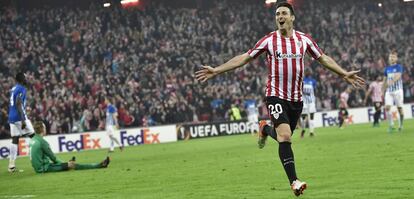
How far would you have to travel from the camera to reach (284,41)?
430 inches

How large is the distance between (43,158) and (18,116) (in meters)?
2.75

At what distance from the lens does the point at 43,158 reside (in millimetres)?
18875

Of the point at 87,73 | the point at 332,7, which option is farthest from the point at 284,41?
the point at 332,7

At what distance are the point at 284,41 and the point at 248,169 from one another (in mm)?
5330

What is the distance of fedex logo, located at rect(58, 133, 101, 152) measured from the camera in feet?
115

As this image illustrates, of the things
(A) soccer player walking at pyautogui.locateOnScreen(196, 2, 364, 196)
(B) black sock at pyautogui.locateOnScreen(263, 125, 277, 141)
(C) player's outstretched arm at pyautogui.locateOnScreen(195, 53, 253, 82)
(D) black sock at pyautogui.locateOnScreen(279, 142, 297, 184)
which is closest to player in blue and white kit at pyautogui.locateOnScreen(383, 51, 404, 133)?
(B) black sock at pyautogui.locateOnScreen(263, 125, 277, 141)

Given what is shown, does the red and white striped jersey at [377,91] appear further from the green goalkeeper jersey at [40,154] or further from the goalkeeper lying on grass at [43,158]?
the green goalkeeper jersey at [40,154]

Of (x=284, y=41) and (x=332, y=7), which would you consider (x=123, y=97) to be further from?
(x=284, y=41)

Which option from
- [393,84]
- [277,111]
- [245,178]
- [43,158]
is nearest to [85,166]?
[43,158]

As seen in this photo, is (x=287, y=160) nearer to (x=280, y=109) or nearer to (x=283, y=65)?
(x=280, y=109)

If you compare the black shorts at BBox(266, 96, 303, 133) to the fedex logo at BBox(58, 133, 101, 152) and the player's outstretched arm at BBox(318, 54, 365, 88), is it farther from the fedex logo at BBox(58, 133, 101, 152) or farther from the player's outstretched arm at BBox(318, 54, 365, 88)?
the fedex logo at BBox(58, 133, 101, 152)

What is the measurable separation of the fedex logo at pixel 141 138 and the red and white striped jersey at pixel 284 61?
86.3ft

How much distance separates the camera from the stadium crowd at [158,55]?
128ft

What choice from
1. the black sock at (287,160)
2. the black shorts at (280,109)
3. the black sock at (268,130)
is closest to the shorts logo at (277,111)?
the black shorts at (280,109)
